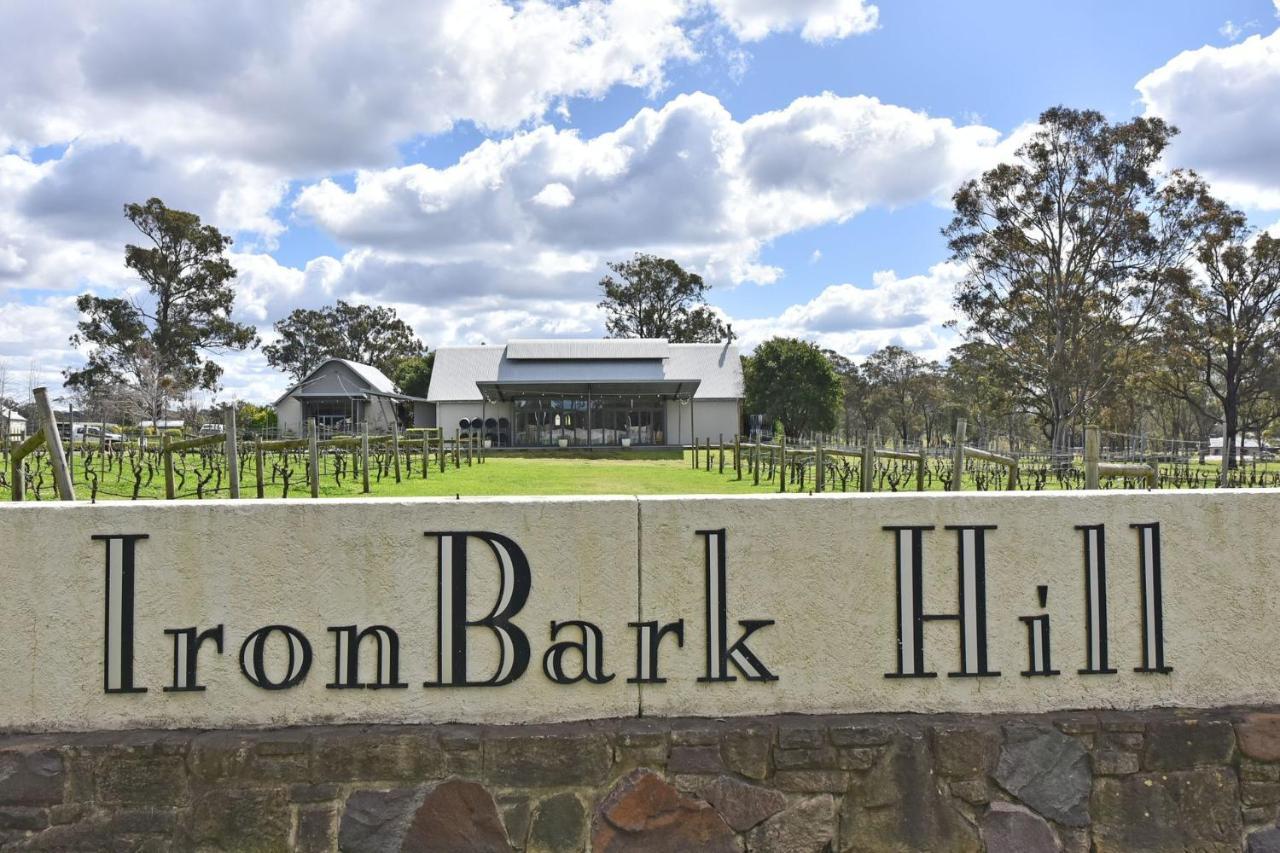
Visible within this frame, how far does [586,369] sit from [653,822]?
137 ft

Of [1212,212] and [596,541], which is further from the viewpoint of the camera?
[1212,212]

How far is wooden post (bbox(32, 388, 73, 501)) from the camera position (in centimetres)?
558

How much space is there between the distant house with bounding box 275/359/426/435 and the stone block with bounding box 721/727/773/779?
4604 centimetres

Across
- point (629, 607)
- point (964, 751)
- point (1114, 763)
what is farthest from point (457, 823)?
point (1114, 763)

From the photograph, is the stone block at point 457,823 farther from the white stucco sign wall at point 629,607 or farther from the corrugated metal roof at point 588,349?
the corrugated metal roof at point 588,349

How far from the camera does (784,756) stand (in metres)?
3.29

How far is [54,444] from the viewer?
5.59 metres

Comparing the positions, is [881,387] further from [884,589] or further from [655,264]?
[884,589]

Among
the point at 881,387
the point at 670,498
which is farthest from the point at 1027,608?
the point at 881,387

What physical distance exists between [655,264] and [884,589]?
57706 millimetres

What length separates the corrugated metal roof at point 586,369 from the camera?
4422cm

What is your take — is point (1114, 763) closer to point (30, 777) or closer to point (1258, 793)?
point (1258, 793)

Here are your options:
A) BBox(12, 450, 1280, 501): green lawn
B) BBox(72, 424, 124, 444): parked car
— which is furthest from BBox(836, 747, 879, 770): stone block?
BBox(72, 424, 124, 444): parked car

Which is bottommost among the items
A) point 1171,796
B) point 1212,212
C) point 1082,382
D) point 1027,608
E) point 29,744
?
point 1171,796
